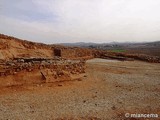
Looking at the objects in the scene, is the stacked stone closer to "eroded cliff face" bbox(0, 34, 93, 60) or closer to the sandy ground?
the sandy ground

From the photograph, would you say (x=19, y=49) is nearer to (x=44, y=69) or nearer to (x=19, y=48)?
(x=19, y=48)

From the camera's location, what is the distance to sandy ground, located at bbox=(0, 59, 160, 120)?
26.7ft

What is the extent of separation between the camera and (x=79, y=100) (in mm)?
9695

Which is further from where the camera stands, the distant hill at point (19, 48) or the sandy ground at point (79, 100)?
the distant hill at point (19, 48)

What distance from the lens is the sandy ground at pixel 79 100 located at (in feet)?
26.7

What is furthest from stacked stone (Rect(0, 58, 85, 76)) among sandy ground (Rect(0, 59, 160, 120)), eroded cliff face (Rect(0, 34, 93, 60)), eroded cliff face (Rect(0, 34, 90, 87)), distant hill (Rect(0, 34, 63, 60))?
distant hill (Rect(0, 34, 63, 60))

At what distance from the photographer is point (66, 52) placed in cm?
2559

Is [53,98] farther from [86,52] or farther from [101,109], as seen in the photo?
[86,52]

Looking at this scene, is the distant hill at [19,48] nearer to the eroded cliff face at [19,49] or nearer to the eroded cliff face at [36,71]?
the eroded cliff face at [19,49]

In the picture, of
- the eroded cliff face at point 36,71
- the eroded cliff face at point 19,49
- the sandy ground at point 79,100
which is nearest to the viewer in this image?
the sandy ground at point 79,100

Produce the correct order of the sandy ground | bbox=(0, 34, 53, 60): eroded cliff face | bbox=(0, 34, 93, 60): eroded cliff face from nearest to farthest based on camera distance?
the sandy ground
bbox=(0, 34, 53, 60): eroded cliff face
bbox=(0, 34, 93, 60): eroded cliff face

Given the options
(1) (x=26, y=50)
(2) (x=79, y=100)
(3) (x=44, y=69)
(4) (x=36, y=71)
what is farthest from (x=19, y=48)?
(2) (x=79, y=100)

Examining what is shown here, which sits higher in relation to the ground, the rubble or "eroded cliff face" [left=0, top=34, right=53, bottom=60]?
"eroded cliff face" [left=0, top=34, right=53, bottom=60]

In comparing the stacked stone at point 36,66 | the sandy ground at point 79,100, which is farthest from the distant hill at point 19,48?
the sandy ground at point 79,100
